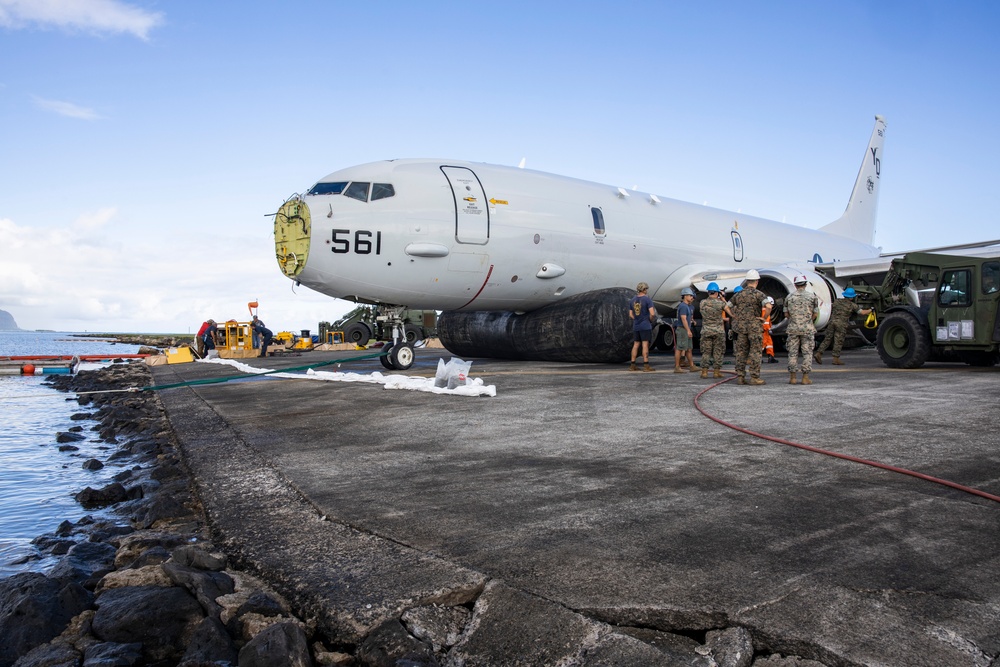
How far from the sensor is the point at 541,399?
798 centimetres

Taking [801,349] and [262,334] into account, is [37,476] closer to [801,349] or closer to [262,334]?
[801,349]

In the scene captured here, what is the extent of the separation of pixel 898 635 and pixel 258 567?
2.36 m

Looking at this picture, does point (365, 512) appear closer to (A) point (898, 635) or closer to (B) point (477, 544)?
(B) point (477, 544)

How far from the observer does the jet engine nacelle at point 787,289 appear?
44.7 ft

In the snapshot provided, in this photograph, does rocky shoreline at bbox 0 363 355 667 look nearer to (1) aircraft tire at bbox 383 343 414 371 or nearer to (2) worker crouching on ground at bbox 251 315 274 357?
(1) aircraft tire at bbox 383 343 414 371

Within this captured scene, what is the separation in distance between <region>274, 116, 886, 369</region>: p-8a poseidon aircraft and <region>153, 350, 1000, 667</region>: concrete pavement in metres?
5.12

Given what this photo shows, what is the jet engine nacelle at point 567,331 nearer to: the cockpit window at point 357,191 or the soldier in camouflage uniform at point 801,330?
the soldier in camouflage uniform at point 801,330

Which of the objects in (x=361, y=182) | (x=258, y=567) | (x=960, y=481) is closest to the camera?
(x=258, y=567)

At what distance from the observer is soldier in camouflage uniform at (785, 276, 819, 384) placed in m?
9.66

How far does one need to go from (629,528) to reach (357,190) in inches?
366

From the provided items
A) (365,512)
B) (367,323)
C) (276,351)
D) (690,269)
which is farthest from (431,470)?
(367,323)

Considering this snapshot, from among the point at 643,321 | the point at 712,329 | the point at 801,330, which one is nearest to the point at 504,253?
the point at 643,321

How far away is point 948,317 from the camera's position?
11359 millimetres

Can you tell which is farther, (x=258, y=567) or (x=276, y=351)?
(x=276, y=351)
